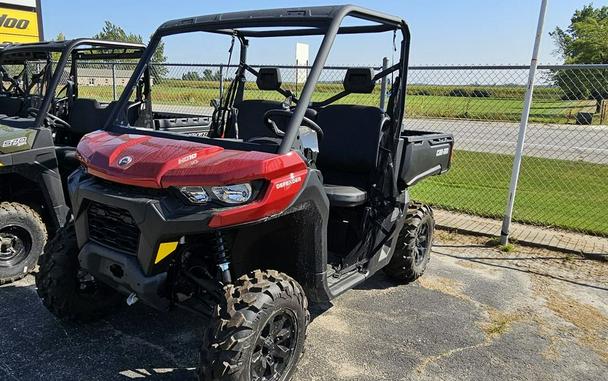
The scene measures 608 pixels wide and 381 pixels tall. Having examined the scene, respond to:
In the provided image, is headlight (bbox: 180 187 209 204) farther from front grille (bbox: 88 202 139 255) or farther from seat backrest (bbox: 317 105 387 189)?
seat backrest (bbox: 317 105 387 189)

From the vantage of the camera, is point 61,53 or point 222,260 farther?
point 61,53

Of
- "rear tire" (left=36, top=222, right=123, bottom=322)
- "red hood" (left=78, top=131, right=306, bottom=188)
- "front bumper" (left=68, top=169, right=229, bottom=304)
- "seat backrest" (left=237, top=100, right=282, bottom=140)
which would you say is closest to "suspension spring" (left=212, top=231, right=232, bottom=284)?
"front bumper" (left=68, top=169, right=229, bottom=304)

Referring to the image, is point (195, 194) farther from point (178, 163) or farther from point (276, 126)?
point (276, 126)

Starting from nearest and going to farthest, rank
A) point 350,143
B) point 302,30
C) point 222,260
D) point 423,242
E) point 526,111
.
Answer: point 222,260 < point 302,30 < point 350,143 < point 423,242 < point 526,111

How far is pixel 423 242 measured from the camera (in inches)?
190

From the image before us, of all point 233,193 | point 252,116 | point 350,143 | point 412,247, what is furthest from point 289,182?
point 412,247

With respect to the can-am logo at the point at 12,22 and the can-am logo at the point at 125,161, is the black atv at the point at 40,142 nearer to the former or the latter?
the can-am logo at the point at 125,161

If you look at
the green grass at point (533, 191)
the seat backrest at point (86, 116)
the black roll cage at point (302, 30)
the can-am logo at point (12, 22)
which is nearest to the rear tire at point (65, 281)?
the black roll cage at point (302, 30)

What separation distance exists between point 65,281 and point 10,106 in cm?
355

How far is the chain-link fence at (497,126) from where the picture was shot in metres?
6.64

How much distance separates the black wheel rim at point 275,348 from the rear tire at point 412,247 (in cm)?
183

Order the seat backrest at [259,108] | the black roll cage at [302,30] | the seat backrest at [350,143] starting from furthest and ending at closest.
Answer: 1. the seat backrest at [350,143]
2. the seat backrest at [259,108]
3. the black roll cage at [302,30]

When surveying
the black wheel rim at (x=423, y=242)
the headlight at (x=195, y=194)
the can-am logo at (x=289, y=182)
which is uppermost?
the can-am logo at (x=289, y=182)

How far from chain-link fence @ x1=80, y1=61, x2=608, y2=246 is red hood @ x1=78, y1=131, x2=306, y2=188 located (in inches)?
62.4
